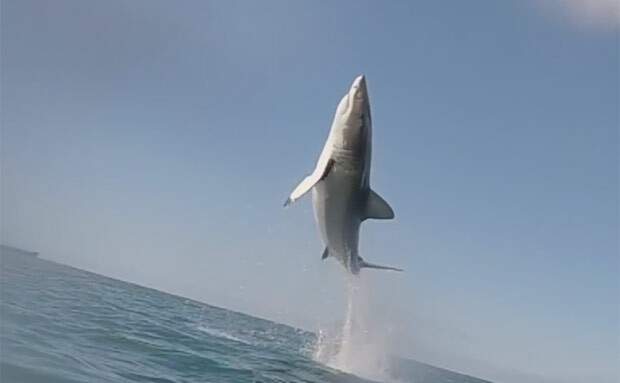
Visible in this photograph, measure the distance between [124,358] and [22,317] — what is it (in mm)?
4833

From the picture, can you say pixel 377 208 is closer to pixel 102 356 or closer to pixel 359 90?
pixel 359 90

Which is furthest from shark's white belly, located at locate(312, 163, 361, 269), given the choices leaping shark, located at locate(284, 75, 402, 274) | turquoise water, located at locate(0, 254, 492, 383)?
turquoise water, located at locate(0, 254, 492, 383)

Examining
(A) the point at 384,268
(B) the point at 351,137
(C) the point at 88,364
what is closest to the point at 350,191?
(B) the point at 351,137

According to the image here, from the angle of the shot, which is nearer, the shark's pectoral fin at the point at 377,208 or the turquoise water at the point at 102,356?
the shark's pectoral fin at the point at 377,208

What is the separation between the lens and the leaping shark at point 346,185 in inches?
355

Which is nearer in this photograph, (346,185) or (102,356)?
(346,185)

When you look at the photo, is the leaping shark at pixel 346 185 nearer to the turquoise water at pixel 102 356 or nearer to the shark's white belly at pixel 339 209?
the shark's white belly at pixel 339 209

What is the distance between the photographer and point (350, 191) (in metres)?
9.68

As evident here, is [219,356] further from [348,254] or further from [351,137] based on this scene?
[351,137]

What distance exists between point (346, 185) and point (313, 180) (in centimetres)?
53

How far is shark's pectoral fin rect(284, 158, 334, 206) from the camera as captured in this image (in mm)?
9312

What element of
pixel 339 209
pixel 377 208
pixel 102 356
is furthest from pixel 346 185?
pixel 102 356

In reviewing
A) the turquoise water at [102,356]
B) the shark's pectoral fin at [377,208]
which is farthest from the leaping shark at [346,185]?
the turquoise water at [102,356]

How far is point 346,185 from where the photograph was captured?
9.61 metres
